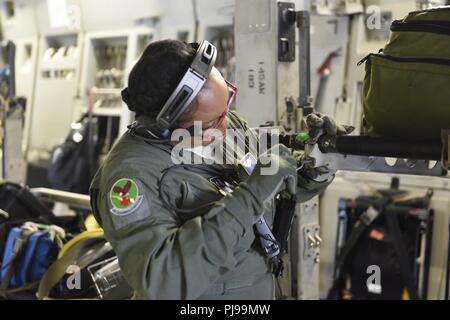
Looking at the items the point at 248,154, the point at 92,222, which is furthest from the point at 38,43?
the point at 248,154

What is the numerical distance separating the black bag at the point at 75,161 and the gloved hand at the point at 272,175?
3.61 m

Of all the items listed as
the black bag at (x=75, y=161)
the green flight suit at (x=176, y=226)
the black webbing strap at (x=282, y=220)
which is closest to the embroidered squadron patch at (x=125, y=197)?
the green flight suit at (x=176, y=226)

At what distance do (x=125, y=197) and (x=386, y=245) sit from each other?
2.50 meters

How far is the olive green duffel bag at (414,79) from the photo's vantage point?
158cm

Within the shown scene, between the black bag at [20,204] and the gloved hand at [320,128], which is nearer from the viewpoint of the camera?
the gloved hand at [320,128]

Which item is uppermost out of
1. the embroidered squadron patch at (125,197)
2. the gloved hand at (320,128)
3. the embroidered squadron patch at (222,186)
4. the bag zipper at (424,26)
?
the bag zipper at (424,26)

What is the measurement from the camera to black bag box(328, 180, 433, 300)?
3678mm

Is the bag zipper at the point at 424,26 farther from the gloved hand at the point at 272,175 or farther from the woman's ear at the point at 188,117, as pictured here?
the woman's ear at the point at 188,117

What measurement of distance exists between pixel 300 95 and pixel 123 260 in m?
1.32

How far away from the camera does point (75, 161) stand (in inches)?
202

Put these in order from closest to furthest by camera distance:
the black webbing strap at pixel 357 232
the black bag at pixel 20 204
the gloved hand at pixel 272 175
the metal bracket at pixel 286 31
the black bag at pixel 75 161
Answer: the gloved hand at pixel 272 175 < the metal bracket at pixel 286 31 < the black bag at pixel 20 204 < the black webbing strap at pixel 357 232 < the black bag at pixel 75 161

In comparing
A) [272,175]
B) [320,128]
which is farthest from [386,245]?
[272,175]

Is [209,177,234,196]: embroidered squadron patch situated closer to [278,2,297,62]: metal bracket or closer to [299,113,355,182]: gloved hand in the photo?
[299,113,355,182]: gloved hand

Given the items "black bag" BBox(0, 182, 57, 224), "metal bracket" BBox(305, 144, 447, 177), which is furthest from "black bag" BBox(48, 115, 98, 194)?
"metal bracket" BBox(305, 144, 447, 177)
